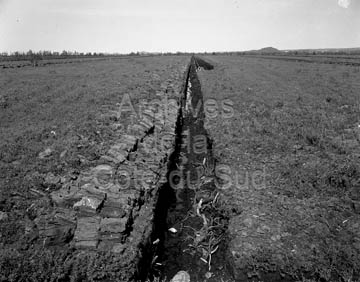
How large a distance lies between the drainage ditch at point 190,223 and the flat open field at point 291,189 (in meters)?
0.41

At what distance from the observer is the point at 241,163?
27.9 ft

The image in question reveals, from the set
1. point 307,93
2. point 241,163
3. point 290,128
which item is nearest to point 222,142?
point 241,163

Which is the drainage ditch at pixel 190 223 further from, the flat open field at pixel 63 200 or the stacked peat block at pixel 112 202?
the flat open field at pixel 63 200

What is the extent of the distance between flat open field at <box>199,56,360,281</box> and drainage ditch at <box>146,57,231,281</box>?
A: 0.41 metres

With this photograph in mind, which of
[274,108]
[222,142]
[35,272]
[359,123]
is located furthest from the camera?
[274,108]

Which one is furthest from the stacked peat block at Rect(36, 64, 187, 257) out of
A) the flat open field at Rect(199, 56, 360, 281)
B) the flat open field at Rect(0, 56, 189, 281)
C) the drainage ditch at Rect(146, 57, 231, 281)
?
the flat open field at Rect(199, 56, 360, 281)

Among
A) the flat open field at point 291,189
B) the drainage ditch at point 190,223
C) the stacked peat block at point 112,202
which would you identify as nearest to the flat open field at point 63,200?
the stacked peat block at point 112,202

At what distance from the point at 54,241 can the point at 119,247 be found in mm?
1224

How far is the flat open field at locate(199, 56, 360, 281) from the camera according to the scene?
496cm

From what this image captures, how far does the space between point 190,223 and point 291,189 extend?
2771 millimetres

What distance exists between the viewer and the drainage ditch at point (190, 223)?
5.45 metres

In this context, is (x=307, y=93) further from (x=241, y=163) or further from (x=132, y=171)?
(x=132, y=171)

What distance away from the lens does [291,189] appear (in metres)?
6.85

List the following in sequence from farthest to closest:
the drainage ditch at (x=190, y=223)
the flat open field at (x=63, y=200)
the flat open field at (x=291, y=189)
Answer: the drainage ditch at (x=190, y=223) → the flat open field at (x=291, y=189) → the flat open field at (x=63, y=200)
